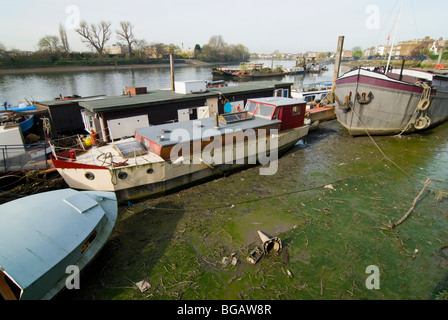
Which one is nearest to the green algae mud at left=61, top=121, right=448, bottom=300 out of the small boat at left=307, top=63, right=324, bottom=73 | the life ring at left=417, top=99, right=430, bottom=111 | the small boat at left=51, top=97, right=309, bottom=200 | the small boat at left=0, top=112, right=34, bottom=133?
the small boat at left=51, top=97, right=309, bottom=200

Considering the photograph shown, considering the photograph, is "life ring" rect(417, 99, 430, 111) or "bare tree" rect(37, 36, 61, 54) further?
"bare tree" rect(37, 36, 61, 54)

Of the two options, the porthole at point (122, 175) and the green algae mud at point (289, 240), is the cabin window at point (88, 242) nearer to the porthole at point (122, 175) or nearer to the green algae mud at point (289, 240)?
the green algae mud at point (289, 240)

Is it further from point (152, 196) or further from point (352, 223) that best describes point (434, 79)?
point (152, 196)

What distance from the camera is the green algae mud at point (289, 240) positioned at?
21.5 ft

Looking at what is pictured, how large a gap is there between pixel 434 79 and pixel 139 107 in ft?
80.0

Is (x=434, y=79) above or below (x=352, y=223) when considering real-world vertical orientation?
above

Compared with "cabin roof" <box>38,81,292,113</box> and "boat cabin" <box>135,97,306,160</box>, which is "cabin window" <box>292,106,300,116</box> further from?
"cabin roof" <box>38,81,292,113</box>

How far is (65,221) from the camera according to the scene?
21.1 ft

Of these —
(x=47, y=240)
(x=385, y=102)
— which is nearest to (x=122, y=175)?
(x=47, y=240)

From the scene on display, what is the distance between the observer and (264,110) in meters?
14.9

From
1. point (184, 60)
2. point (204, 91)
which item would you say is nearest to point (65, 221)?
point (204, 91)

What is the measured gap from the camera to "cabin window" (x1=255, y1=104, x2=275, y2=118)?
575 inches

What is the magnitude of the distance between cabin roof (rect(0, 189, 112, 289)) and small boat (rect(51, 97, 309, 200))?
242cm

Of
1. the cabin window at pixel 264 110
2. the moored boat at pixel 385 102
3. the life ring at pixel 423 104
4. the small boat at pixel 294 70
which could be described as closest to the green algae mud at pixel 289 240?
the cabin window at pixel 264 110
